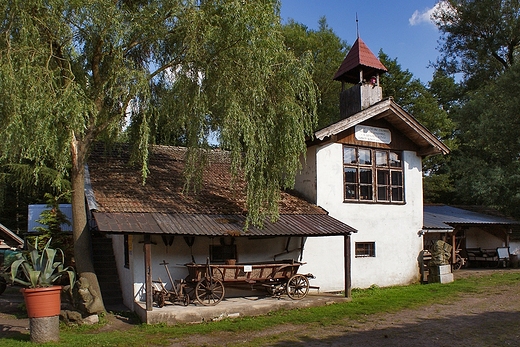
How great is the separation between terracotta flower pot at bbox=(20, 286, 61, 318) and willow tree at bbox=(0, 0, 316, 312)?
166cm

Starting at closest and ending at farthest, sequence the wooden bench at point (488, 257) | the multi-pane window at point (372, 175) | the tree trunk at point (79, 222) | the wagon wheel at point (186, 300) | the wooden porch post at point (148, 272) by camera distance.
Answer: the wooden porch post at point (148, 272) < the tree trunk at point (79, 222) < the wagon wheel at point (186, 300) < the multi-pane window at point (372, 175) < the wooden bench at point (488, 257)

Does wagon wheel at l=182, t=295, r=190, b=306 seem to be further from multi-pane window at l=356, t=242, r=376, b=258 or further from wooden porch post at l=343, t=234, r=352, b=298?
multi-pane window at l=356, t=242, r=376, b=258

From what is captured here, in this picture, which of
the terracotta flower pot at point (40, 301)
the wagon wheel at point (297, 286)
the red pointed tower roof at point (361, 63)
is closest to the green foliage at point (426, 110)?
the red pointed tower roof at point (361, 63)

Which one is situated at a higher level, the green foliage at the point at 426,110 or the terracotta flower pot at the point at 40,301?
the green foliage at the point at 426,110

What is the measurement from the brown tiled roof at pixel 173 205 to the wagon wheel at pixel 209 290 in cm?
125

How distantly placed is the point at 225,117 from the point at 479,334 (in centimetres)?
697

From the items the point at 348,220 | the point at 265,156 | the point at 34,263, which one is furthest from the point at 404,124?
the point at 34,263

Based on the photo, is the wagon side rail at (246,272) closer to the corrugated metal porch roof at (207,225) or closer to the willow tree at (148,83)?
the corrugated metal porch roof at (207,225)

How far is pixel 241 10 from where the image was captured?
10938 millimetres

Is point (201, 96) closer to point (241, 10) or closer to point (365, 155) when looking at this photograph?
point (241, 10)

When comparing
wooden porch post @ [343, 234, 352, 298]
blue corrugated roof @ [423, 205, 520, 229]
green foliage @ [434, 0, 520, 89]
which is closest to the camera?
wooden porch post @ [343, 234, 352, 298]

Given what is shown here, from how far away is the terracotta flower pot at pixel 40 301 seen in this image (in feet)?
28.5

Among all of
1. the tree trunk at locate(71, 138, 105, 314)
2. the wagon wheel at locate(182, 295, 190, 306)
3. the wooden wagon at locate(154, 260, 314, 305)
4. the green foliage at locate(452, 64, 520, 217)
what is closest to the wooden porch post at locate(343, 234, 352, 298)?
the wooden wagon at locate(154, 260, 314, 305)

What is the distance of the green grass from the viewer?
902cm
